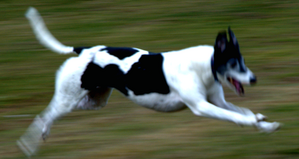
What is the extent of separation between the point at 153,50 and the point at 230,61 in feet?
17.7

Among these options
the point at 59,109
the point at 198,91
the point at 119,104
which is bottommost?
the point at 119,104

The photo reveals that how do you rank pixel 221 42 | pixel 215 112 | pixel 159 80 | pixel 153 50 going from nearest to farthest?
pixel 221 42 → pixel 215 112 → pixel 159 80 → pixel 153 50

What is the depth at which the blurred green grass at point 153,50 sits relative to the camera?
5.86 metres

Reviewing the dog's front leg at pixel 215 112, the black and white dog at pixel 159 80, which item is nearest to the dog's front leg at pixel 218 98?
the black and white dog at pixel 159 80

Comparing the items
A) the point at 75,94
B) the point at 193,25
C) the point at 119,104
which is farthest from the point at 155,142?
the point at 193,25

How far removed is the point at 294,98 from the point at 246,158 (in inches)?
90.5

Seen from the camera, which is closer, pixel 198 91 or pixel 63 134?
pixel 198 91

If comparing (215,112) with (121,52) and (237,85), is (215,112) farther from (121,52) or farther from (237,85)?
(121,52)

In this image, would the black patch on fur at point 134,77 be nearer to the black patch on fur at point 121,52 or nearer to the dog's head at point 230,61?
the black patch on fur at point 121,52

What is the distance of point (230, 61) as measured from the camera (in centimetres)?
481

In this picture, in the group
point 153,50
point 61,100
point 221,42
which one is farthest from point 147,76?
point 153,50

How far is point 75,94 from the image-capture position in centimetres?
565

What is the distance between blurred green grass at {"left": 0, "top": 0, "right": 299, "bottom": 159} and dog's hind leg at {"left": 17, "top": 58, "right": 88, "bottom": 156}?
0.54ft

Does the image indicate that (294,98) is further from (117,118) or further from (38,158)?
(38,158)
